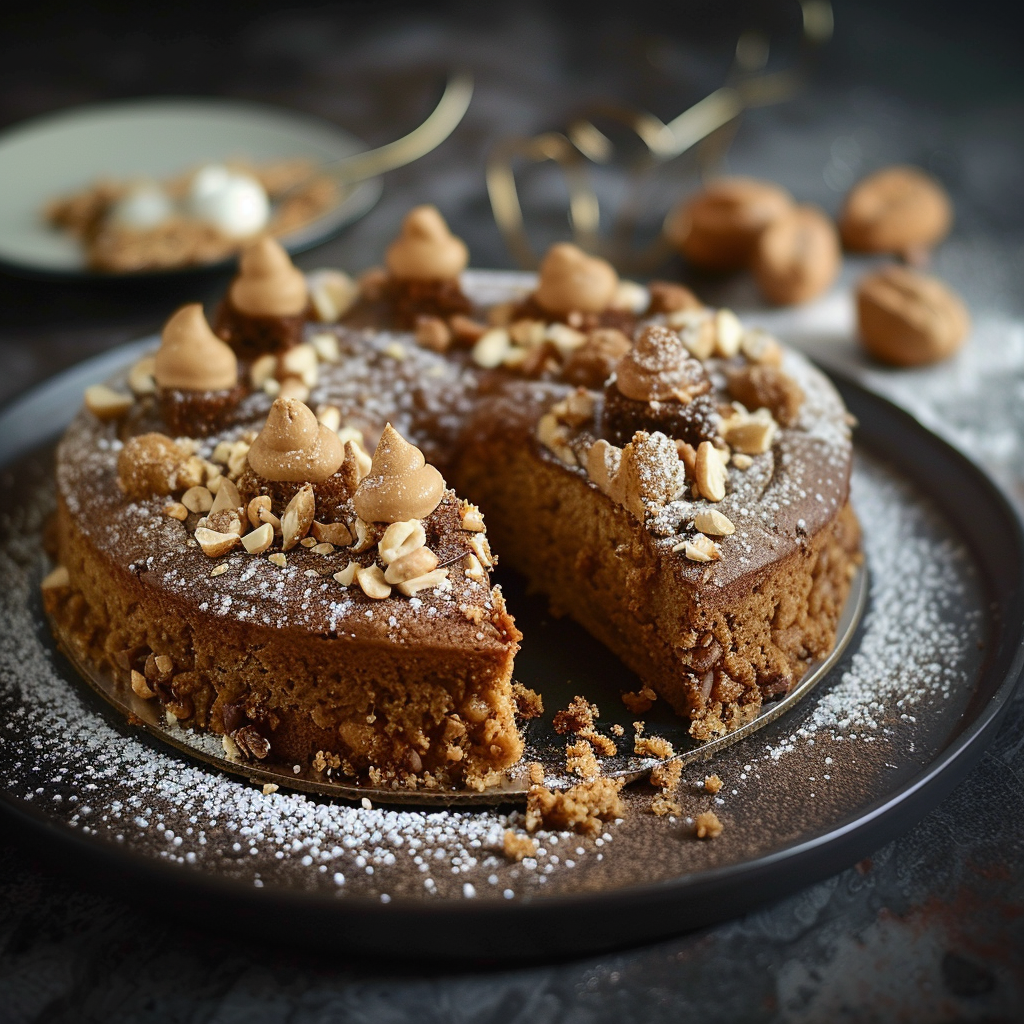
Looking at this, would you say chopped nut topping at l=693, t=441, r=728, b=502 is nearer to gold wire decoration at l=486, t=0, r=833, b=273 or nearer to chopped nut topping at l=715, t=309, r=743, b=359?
chopped nut topping at l=715, t=309, r=743, b=359

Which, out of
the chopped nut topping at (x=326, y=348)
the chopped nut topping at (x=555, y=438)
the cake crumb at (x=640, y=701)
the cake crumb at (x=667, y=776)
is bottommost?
the cake crumb at (x=640, y=701)

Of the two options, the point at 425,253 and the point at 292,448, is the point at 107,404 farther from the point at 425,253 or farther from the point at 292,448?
the point at 425,253

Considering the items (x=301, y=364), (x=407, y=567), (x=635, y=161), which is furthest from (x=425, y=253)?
(x=635, y=161)

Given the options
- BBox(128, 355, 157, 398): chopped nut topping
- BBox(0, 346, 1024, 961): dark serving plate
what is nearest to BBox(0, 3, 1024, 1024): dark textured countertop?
BBox(0, 346, 1024, 961): dark serving plate

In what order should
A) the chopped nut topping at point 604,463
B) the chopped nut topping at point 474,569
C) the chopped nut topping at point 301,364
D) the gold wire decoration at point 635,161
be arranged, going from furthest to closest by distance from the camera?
1. the gold wire decoration at point 635,161
2. the chopped nut topping at point 301,364
3. the chopped nut topping at point 604,463
4. the chopped nut topping at point 474,569

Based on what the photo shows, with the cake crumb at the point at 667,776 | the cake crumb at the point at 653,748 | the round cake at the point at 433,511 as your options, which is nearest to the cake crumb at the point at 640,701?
the round cake at the point at 433,511

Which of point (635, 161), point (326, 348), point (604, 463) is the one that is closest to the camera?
point (604, 463)

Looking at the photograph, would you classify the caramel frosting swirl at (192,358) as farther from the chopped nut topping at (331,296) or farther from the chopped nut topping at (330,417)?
the chopped nut topping at (331,296)
